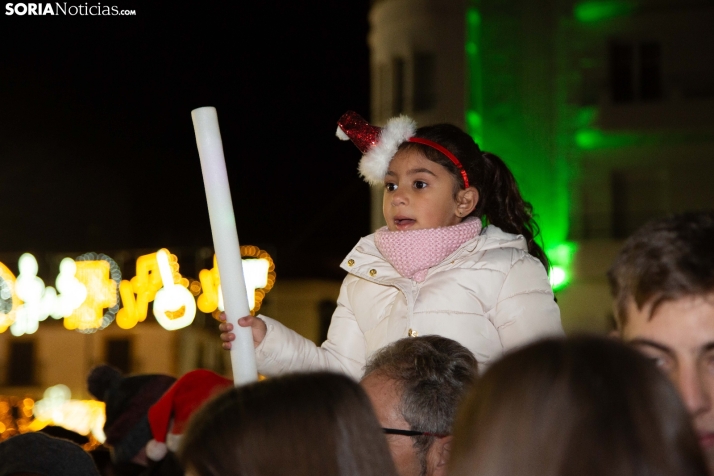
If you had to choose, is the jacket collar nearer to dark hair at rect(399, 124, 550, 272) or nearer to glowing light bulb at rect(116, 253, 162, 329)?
dark hair at rect(399, 124, 550, 272)

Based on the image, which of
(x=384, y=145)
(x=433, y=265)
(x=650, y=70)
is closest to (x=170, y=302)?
(x=650, y=70)

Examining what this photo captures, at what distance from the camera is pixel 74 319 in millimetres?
17547

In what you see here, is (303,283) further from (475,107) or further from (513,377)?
(513,377)

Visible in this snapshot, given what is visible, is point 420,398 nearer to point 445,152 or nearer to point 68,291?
point 445,152

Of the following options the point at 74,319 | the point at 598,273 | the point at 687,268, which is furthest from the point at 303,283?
the point at 687,268

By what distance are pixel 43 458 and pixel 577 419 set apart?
2.09 m

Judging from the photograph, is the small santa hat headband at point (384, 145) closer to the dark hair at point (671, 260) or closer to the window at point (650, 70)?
the dark hair at point (671, 260)

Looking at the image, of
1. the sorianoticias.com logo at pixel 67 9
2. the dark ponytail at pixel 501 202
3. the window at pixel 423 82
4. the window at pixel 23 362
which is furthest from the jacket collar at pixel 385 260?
the window at pixel 23 362

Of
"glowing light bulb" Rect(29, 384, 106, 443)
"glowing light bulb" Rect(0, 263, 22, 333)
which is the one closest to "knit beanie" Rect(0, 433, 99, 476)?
"glowing light bulb" Rect(29, 384, 106, 443)

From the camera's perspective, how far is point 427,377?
6.61ft

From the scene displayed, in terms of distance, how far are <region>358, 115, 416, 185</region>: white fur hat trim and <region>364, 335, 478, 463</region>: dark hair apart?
1.13m

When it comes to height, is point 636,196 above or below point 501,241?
below

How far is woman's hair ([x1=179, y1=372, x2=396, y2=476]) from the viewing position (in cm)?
128

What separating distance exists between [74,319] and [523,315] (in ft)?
53.4
